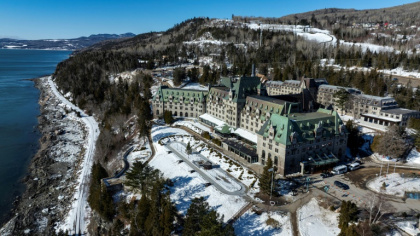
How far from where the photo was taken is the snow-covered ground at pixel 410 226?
39.6 m

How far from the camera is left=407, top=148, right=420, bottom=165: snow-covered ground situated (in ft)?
209

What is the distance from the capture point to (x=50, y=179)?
230 feet

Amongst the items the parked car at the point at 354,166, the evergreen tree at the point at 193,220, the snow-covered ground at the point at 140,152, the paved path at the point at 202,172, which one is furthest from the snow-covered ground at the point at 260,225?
the snow-covered ground at the point at 140,152

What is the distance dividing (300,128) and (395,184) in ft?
69.0

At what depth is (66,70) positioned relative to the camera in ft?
634

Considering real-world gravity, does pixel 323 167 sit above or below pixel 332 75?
below

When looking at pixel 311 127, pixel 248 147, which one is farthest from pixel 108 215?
pixel 311 127

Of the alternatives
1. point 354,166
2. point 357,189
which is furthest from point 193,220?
point 354,166

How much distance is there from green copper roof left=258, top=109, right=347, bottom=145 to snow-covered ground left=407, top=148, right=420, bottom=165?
1638cm

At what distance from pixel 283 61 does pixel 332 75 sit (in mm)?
55543

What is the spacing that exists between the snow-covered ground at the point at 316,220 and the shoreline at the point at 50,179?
4548 cm

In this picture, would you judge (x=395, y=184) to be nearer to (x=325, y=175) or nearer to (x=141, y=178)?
(x=325, y=175)

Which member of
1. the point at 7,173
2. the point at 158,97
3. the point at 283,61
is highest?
the point at 283,61

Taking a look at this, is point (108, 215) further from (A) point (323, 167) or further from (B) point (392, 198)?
(B) point (392, 198)
